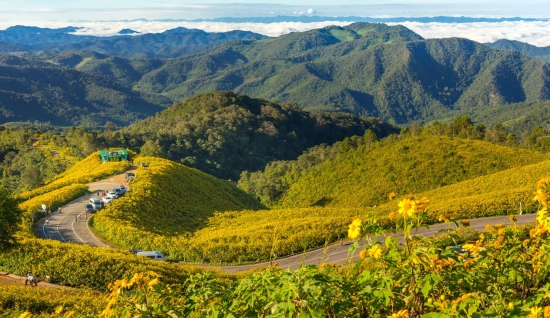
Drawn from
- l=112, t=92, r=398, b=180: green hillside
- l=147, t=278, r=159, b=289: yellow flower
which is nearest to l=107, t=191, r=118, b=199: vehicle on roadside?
l=147, t=278, r=159, b=289: yellow flower

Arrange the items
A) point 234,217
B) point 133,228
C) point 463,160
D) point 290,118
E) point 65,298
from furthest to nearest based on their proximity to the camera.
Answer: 1. point 290,118
2. point 463,160
3. point 234,217
4. point 133,228
5. point 65,298

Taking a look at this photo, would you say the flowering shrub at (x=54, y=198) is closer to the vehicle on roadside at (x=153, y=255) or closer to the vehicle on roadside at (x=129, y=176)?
the vehicle on roadside at (x=129, y=176)

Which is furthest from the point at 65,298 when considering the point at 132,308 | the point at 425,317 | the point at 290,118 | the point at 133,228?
the point at 290,118

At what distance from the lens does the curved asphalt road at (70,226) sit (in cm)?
2295

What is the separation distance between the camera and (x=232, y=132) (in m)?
98.5

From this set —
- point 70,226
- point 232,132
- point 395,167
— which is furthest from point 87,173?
point 232,132

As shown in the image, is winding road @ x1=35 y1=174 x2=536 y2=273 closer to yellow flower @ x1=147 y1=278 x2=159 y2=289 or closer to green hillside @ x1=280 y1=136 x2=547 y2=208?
yellow flower @ x1=147 y1=278 x2=159 y2=289

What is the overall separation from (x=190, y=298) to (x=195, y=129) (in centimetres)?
9026

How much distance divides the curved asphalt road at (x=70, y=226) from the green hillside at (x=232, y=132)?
32.0 metres

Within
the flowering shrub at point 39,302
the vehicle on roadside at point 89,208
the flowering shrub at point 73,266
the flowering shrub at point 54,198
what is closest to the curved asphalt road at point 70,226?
the vehicle on roadside at point 89,208

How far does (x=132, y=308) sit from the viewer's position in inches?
167

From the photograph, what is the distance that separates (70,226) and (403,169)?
31.9m

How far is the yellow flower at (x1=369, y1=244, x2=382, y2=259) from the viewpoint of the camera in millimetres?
3511

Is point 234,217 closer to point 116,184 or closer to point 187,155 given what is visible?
point 116,184
